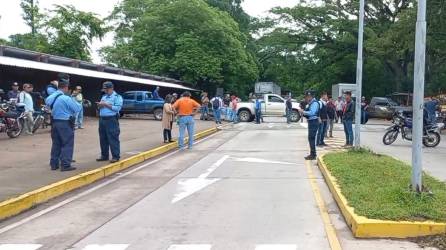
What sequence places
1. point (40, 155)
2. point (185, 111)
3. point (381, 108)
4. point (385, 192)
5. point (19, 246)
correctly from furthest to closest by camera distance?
point (381, 108), point (185, 111), point (40, 155), point (385, 192), point (19, 246)

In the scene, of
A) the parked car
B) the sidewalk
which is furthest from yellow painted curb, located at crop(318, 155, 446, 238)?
the parked car

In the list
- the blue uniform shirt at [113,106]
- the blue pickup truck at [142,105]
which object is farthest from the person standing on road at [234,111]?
the blue uniform shirt at [113,106]

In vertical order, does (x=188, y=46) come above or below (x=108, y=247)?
above

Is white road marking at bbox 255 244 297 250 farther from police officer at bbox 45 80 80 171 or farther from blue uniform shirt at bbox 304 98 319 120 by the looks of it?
blue uniform shirt at bbox 304 98 319 120

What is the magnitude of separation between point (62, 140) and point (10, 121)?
26.1 ft

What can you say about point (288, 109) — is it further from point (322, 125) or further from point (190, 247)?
point (190, 247)

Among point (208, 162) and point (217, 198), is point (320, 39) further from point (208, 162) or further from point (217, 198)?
point (217, 198)

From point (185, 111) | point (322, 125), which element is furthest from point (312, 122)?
point (322, 125)

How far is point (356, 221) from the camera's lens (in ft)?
24.6

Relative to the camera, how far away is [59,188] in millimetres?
10672

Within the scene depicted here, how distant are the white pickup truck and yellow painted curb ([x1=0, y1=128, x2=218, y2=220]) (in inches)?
883

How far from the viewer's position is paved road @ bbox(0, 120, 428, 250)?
721 centimetres

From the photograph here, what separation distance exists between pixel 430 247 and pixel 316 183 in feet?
16.8

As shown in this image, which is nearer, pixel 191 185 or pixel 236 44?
pixel 191 185
